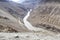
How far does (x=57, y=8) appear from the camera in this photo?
26109 millimetres

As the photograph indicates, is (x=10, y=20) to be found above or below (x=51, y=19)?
below

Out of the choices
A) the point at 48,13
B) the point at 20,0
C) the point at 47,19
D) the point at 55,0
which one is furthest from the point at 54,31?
the point at 20,0

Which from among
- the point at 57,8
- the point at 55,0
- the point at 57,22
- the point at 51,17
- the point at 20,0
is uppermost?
the point at 20,0

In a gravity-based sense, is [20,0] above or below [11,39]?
above

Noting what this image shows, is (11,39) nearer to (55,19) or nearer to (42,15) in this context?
(55,19)

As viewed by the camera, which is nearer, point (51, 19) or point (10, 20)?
point (10, 20)

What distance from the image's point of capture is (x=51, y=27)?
71.0 feet

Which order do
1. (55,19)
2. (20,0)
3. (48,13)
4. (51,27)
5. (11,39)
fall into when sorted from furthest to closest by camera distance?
(20,0)
(48,13)
(55,19)
(51,27)
(11,39)

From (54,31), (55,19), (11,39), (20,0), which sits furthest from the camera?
(20,0)

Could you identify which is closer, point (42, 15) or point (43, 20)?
point (43, 20)

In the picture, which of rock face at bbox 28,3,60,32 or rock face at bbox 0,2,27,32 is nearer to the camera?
rock face at bbox 0,2,27,32

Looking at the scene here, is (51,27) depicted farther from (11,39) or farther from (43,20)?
(11,39)

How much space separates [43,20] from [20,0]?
104ft

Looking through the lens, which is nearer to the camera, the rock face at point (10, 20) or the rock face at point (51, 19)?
the rock face at point (10, 20)
